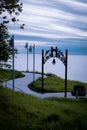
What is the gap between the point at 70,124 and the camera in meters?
19.5

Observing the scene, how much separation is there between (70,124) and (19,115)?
12.0 ft

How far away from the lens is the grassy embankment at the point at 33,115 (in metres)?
19.5

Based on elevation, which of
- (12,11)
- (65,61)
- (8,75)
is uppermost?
(12,11)

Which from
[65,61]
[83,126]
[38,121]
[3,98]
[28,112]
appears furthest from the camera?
[65,61]

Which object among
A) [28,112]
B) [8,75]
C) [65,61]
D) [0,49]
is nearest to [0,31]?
[0,49]

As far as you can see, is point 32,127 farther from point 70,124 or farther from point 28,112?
point 28,112

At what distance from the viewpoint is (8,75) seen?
202 ft

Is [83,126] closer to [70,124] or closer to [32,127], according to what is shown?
[70,124]

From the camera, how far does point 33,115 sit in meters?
23.0

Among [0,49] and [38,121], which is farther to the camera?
[0,49]

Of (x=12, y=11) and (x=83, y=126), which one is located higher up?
(x=12, y=11)

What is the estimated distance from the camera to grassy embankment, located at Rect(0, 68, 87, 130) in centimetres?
1950

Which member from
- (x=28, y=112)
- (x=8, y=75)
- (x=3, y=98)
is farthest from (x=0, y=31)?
(x=8, y=75)

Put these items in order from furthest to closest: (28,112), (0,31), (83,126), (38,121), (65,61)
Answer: (65,61), (0,31), (28,112), (38,121), (83,126)
